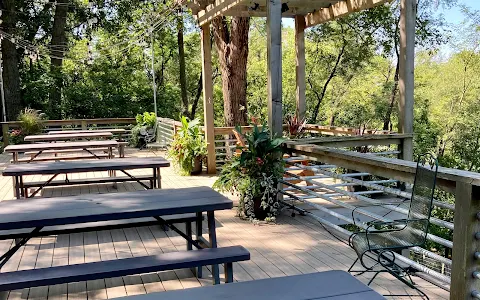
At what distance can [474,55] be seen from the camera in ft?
59.0

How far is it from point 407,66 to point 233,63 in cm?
423

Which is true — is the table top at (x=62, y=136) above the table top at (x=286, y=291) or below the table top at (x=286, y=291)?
above

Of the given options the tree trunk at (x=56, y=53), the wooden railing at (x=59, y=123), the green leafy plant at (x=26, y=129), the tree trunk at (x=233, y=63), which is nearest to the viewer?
the tree trunk at (x=233, y=63)

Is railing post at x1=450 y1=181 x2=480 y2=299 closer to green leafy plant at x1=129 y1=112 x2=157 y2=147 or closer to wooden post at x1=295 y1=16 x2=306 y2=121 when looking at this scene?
wooden post at x1=295 y1=16 x2=306 y2=121

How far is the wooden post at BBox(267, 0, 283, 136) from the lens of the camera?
4637 mm

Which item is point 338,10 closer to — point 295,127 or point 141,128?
point 295,127

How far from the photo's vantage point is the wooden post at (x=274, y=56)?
4.64 meters

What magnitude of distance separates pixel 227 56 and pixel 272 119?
153 inches

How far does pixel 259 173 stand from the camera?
4.61 meters

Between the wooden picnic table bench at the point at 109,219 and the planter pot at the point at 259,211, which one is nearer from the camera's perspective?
the wooden picnic table bench at the point at 109,219

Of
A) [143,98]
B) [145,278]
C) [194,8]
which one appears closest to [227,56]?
[194,8]

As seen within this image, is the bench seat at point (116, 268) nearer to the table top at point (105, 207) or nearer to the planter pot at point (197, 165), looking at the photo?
the table top at point (105, 207)

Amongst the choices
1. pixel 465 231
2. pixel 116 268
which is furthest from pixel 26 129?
pixel 465 231

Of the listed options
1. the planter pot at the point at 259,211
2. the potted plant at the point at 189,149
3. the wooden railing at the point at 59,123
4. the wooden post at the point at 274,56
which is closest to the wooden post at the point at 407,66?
the wooden post at the point at 274,56
